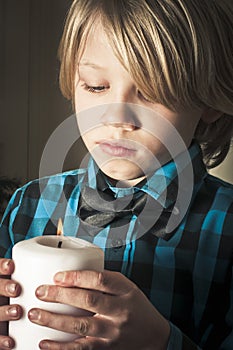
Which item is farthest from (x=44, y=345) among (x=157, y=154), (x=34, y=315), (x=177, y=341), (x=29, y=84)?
(x=29, y=84)

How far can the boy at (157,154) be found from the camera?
1.85 feet

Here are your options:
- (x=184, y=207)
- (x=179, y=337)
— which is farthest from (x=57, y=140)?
(x=179, y=337)

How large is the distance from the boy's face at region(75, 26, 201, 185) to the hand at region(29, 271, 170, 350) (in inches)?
7.5

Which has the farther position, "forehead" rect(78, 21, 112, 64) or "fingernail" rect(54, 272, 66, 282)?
"forehead" rect(78, 21, 112, 64)

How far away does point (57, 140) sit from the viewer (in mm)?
981

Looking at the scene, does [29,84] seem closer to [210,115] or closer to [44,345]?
[210,115]

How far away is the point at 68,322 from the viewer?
1.25 ft

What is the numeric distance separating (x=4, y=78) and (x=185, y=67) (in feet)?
2.20

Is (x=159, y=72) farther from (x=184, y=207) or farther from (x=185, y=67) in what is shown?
(x=184, y=207)

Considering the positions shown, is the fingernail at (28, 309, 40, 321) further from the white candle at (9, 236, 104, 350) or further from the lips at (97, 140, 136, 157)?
the lips at (97, 140, 136, 157)

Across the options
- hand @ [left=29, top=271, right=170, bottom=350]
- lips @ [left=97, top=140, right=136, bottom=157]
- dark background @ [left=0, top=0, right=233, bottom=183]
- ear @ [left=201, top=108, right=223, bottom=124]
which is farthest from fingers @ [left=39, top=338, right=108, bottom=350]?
dark background @ [left=0, top=0, right=233, bottom=183]

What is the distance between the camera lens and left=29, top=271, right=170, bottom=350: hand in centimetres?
38

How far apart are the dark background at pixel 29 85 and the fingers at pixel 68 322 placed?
0.69m

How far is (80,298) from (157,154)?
0.26 metres
